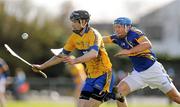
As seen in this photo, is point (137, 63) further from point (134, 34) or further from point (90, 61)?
point (90, 61)

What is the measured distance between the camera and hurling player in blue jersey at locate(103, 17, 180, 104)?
14.0 metres

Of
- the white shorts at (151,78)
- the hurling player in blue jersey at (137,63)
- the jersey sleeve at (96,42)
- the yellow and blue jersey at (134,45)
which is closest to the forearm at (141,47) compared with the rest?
the hurling player in blue jersey at (137,63)

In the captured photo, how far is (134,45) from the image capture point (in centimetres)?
1409

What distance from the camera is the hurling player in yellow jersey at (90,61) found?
13180mm

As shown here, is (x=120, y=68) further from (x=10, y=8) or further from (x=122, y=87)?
(x=122, y=87)

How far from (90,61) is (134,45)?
1.10 m

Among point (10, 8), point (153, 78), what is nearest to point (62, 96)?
point (10, 8)

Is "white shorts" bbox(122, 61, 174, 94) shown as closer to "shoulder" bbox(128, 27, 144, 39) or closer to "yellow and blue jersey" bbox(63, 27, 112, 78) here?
"shoulder" bbox(128, 27, 144, 39)

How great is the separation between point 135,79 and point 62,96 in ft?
93.5

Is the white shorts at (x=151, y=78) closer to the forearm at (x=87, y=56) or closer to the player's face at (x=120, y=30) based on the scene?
the player's face at (x=120, y=30)

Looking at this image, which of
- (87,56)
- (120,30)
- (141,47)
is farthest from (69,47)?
(141,47)

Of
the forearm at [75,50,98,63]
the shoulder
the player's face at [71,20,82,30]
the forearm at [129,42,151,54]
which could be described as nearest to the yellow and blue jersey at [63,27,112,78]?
the player's face at [71,20,82,30]

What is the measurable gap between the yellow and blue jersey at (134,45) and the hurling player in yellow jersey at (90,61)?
26.8 inches

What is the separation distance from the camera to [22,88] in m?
38.0
